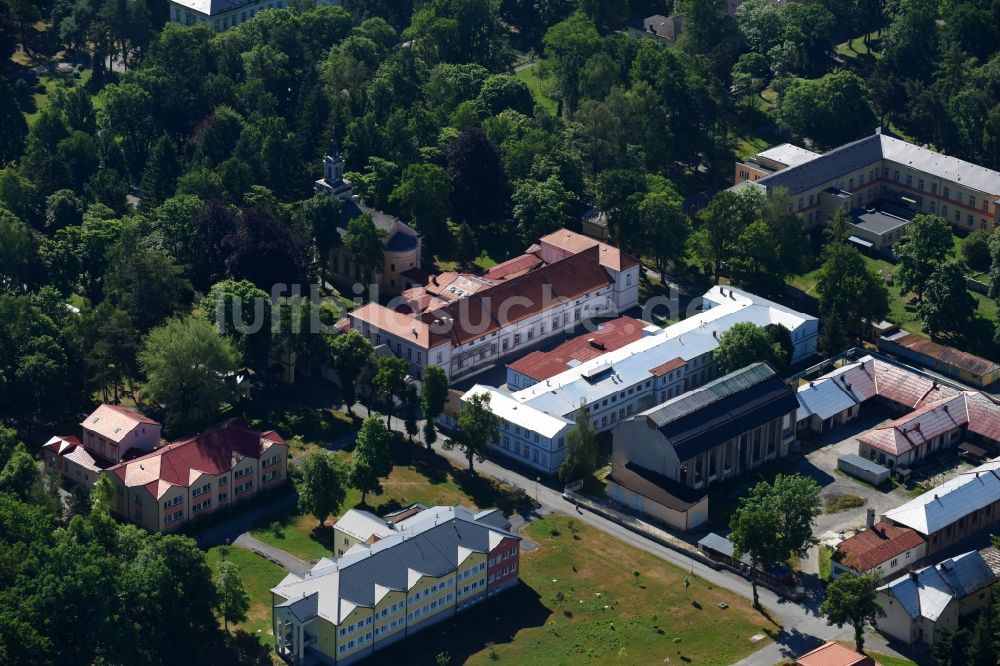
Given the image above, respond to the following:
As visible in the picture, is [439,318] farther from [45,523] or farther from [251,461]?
[45,523]

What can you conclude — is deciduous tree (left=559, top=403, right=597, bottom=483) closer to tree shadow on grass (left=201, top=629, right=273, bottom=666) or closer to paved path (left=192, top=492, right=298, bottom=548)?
paved path (left=192, top=492, right=298, bottom=548)

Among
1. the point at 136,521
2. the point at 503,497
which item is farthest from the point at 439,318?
the point at 136,521

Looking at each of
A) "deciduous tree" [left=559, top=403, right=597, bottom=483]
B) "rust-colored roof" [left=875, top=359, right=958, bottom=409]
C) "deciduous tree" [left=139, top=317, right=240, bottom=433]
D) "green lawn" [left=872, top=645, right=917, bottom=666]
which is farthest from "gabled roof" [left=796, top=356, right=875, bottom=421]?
"deciduous tree" [left=139, top=317, right=240, bottom=433]

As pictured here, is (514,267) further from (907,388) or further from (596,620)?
(596,620)

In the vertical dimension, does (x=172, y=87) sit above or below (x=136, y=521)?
above

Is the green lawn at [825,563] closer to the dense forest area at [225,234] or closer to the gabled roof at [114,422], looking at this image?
the dense forest area at [225,234]

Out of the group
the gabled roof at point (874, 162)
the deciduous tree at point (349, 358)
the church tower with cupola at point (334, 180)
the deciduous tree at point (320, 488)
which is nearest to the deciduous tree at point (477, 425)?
the deciduous tree at point (349, 358)

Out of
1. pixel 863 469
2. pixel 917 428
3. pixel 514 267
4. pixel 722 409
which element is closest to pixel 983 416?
pixel 917 428
